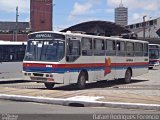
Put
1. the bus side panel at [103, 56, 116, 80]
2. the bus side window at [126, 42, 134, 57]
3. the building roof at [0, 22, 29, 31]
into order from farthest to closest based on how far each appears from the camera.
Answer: the building roof at [0, 22, 29, 31]
the bus side window at [126, 42, 134, 57]
the bus side panel at [103, 56, 116, 80]

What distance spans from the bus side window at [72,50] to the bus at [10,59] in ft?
23.1

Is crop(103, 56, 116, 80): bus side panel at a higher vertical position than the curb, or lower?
higher

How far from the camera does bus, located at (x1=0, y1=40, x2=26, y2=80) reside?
26375 mm

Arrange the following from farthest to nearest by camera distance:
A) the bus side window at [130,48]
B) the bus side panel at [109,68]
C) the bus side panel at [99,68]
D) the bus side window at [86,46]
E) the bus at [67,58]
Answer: the bus side window at [130,48]
the bus side panel at [109,68]
the bus side panel at [99,68]
the bus side window at [86,46]
the bus at [67,58]

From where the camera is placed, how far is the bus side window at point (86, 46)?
70.7 ft

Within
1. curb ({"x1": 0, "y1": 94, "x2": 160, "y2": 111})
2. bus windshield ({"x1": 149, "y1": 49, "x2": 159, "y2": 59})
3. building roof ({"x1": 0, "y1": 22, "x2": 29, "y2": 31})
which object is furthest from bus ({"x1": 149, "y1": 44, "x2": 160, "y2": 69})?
building roof ({"x1": 0, "y1": 22, "x2": 29, "y2": 31})

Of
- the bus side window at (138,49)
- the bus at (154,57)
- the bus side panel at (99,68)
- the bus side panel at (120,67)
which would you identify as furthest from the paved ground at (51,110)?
the bus at (154,57)

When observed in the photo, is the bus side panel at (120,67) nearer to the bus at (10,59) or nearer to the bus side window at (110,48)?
the bus side window at (110,48)

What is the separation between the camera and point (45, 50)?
67.1 ft

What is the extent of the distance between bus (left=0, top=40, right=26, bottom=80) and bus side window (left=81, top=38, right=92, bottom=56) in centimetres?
672

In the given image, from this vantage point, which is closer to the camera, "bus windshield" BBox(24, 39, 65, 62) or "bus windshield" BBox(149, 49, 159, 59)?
"bus windshield" BBox(24, 39, 65, 62)

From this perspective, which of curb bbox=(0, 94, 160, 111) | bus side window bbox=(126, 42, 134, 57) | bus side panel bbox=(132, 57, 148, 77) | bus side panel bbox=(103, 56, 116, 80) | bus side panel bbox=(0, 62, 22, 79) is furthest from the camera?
bus side panel bbox=(132, 57, 148, 77)

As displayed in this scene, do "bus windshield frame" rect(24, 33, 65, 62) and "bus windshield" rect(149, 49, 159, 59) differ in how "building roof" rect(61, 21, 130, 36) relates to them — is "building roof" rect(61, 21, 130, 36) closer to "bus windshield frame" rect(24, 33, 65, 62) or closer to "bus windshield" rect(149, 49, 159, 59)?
"bus windshield" rect(149, 49, 159, 59)

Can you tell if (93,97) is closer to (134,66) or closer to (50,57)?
(50,57)
